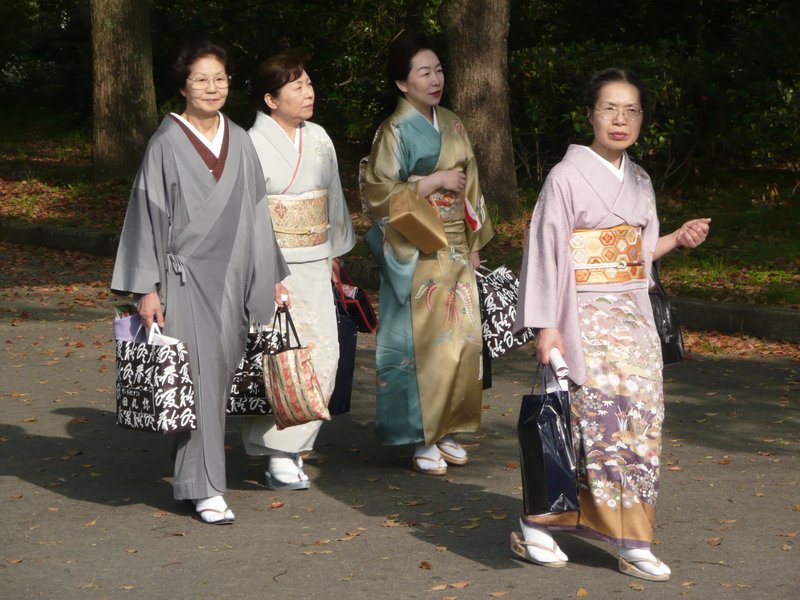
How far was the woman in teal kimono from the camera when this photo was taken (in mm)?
6234

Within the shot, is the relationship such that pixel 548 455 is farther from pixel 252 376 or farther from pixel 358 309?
pixel 358 309

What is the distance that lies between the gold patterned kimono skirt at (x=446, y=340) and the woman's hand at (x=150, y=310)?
135 cm

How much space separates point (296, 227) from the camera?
609 cm

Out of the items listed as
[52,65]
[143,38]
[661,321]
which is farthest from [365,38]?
[661,321]

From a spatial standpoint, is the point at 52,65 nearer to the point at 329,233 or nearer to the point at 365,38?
the point at 365,38

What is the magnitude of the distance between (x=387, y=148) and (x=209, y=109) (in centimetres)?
109

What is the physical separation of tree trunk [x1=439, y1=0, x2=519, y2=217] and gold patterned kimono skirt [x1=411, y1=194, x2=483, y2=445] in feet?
22.5

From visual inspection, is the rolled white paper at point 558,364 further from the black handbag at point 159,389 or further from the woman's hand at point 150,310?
the woman's hand at point 150,310

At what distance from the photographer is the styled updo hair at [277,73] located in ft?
20.0

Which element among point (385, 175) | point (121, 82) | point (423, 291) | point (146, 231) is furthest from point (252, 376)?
point (121, 82)

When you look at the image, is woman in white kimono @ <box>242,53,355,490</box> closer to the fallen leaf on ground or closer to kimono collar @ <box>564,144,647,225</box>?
kimono collar @ <box>564,144,647,225</box>

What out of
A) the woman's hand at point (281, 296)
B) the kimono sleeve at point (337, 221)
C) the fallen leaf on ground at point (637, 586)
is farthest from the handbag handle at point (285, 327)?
the fallen leaf on ground at point (637, 586)

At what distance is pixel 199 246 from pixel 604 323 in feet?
5.97

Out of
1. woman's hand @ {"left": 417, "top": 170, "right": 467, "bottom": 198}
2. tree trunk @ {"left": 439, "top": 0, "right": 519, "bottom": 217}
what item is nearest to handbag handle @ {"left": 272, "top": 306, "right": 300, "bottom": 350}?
woman's hand @ {"left": 417, "top": 170, "right": 467, "bottom": 198}
